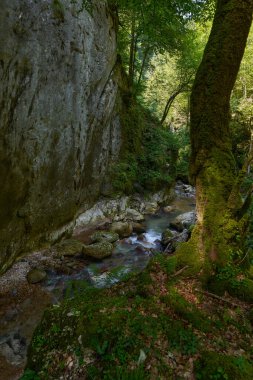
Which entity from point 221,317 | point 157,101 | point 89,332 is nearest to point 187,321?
point 221,317

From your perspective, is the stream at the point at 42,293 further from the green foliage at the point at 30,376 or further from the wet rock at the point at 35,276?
the green foliage at the point at 30,376

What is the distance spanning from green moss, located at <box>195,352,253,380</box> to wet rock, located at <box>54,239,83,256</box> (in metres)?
7.13

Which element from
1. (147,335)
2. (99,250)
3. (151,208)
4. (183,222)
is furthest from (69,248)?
(151,208)

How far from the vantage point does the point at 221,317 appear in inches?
154

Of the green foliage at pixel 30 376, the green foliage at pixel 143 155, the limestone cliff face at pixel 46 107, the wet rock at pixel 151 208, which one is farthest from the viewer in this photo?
the wet rock at pixel 151 208

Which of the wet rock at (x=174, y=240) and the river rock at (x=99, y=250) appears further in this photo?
the wet rock at (x=174, y=240)

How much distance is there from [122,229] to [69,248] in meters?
3.22

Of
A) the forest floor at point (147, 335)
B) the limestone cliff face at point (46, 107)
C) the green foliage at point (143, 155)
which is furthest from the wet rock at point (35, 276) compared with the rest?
the green foliage at point (143, 155)

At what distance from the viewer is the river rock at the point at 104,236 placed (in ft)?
36.9

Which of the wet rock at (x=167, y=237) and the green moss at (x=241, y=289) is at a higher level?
the green moss at (x=241, y=289)

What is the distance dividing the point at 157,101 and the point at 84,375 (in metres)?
28.6

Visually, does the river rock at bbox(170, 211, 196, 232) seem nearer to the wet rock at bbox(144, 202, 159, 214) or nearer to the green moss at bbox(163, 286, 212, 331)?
the wet rock at bbox(144, 202, 159, 214)

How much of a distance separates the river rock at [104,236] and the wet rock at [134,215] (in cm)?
293

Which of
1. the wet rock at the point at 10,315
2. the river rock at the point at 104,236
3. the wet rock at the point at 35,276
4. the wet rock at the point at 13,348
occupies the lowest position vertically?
the wet rock at the point at 13,348
